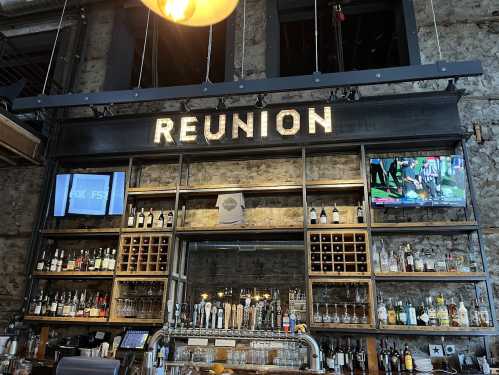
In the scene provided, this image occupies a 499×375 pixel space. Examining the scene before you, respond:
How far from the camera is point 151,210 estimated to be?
5.07 m

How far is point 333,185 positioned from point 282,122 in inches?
40.8

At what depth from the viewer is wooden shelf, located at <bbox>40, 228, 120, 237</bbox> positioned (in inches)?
188

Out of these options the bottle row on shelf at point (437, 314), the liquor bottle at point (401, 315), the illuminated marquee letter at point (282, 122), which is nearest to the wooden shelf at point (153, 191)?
the illuminated marquee letter at point (282, 122)

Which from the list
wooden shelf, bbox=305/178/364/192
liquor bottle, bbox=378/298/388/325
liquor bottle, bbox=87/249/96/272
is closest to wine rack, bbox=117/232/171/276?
liquor bottle, bbox=87/249/96/272

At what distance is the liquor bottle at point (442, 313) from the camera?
3.79 meters

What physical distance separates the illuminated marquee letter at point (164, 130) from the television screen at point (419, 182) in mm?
2578

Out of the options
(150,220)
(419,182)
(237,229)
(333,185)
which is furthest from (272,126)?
(150,220)

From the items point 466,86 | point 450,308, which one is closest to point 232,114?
point 466,86

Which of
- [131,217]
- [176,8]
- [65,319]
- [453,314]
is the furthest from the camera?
[131,217]

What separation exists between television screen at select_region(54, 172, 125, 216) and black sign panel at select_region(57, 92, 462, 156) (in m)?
0.36

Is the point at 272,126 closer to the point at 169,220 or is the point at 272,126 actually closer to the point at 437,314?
the point at 169,220

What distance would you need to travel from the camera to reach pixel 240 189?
4625 mm

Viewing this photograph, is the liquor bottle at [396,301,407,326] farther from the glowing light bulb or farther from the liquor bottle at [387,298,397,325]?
the glowing light bulb

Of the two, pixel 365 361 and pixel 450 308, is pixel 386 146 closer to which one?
pixel 450 308
